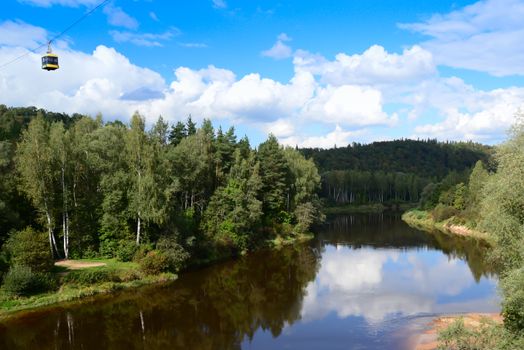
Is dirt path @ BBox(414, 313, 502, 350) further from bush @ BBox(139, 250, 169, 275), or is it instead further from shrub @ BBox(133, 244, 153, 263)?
shrub @ BBox(133, 244, 153, 263)

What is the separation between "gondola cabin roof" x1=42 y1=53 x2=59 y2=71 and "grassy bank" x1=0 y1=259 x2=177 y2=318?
19.2 meters

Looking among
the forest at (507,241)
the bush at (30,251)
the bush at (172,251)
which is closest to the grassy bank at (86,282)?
the bush at (172,251)

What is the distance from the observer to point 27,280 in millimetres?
33781

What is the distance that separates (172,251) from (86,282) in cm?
894

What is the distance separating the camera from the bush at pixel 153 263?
140ft

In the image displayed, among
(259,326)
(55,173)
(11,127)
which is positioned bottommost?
(259,326)

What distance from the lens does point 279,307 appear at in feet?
119

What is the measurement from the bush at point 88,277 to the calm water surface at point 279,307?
2200mm

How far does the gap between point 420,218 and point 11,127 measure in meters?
83.6

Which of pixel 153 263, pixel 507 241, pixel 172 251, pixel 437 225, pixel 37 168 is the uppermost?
pixel 37 168

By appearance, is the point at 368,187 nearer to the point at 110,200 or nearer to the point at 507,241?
the point at 110,200

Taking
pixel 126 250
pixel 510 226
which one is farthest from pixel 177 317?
pixel 510 226

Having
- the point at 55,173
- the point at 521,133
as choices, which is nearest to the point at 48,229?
the point at 55,173

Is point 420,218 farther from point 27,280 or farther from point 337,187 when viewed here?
point 27,280
